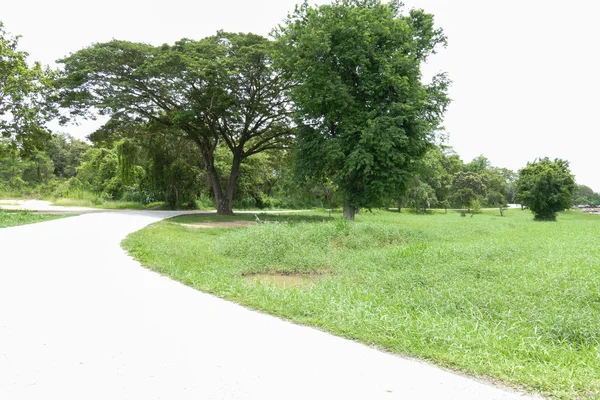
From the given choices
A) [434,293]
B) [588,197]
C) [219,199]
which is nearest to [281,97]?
[219,199]

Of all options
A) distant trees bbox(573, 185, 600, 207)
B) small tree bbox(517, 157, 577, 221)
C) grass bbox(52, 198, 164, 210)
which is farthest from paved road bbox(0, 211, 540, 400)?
distant trees bbox(573, 185, 600, 207)

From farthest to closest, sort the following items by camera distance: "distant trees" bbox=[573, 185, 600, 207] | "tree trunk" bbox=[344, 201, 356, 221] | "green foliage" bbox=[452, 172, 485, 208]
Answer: "distant trees" bbox=[573, 185, 600, 207], "green foliage" bbox=[452, 172, 485, 208], "tree trunk" bbox=[344, 201, 356, 221]

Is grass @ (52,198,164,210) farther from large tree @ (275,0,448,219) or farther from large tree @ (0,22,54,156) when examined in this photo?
large tree @ (275,0,448,219)

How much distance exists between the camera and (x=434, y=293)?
6.19m

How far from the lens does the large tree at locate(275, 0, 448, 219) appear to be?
1748 centimetres

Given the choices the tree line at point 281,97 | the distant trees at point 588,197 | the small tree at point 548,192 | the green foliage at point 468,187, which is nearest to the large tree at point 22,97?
the tree line at point 281,97

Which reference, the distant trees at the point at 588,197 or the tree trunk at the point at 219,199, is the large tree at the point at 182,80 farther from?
the distant trees at the point at 588,197

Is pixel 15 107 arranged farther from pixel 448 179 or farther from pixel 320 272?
pixel 448 179

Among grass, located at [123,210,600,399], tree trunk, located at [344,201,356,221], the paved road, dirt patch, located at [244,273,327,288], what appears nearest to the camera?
the paved road

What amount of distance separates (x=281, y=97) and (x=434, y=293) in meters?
19.9

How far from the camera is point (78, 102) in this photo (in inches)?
903

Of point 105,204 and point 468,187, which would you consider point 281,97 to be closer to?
point 105,204

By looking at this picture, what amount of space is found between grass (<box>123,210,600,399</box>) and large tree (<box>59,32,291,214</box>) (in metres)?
12.1

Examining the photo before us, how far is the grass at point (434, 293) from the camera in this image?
11.4 feet
